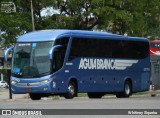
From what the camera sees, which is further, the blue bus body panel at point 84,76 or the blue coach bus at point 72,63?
the blue bus body panel at point 84,76

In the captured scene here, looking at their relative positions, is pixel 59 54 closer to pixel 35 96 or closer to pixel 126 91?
pixel 35 96

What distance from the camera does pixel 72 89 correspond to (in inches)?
1235

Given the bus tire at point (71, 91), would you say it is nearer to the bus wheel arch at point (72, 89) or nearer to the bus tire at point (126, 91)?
the bus wheel arch at point (72, 89)

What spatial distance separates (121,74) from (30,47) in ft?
23.0

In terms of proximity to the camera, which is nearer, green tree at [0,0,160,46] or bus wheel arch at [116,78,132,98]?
bus wheel arch at [116,78,132,98]

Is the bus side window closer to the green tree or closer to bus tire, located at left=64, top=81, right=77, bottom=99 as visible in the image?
bus tire, located at left=64, top=81, right=77, bottom=99

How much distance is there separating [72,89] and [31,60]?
9.02ft

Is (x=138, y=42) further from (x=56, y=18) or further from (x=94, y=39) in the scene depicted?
(x=56, y=18)

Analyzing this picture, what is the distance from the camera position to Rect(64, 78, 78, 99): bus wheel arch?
31153mm

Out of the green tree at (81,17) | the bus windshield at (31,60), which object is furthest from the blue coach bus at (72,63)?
the green tree at (81,17)

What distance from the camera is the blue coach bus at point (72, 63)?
30.1 metres

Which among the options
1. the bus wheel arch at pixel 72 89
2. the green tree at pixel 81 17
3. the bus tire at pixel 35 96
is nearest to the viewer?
the bus wheel arch at pixel 72 89

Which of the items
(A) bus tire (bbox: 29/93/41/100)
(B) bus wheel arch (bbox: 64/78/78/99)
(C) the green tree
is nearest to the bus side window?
(B) bus wheel arch (bbox: 64/78/78/99)

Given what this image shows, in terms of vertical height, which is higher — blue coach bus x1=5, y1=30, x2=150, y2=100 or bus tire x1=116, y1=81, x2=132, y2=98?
blue coach bus x1=5, y1=30, x2=150, y2=100
